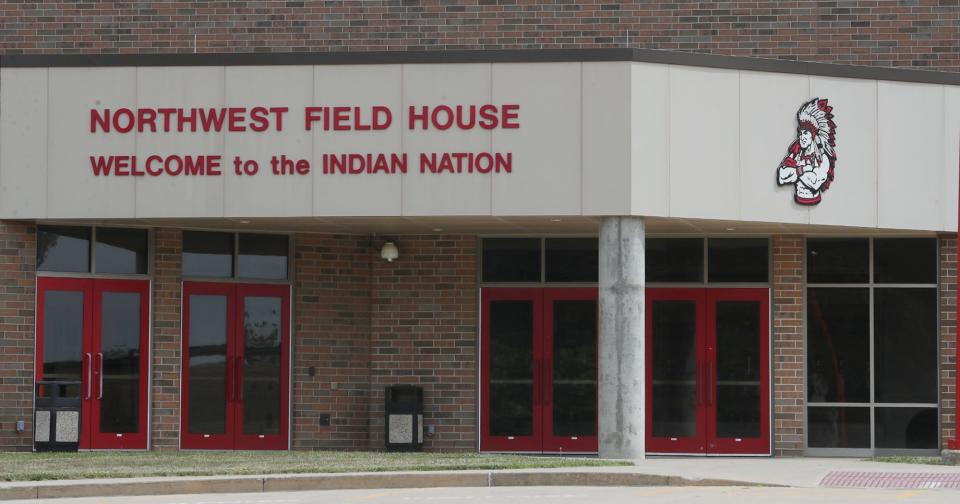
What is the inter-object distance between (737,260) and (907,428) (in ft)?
11.1

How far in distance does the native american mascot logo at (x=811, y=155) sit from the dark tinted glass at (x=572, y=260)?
3.55 meters

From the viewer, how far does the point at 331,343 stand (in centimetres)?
2394

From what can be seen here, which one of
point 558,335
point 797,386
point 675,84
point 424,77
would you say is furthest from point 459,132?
point 797,386

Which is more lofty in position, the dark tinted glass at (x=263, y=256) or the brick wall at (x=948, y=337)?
the dark tinted glass at (x=263, y=256)

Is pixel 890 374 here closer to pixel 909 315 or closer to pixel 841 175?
pixel 909 315

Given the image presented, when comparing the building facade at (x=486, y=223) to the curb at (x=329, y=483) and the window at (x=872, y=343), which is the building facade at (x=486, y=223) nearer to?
the window at (x=872, y=343)

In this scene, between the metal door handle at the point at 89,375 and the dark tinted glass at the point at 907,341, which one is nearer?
the metal door handle at the point at 89,375

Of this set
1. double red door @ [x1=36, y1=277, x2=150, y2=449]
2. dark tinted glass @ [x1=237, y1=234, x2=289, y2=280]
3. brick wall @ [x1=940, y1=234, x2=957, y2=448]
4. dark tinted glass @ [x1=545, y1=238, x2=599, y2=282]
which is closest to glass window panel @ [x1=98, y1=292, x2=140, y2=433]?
double red door @ [x1=36, y1=277, x2=150, y2=449]

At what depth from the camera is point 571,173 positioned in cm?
2056

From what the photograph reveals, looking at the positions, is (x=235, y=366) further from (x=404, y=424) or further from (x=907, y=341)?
(x=907, y=341)

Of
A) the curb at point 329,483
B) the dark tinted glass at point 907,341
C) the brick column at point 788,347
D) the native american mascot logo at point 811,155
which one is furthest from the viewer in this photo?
the brick column at point 788,347

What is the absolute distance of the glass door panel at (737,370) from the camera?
23500 mm

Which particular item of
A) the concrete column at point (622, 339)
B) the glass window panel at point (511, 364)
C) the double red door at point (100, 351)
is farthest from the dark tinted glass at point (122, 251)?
the concrete column at point (622, 339)

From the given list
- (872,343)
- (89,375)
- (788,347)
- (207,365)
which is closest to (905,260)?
(872,343)
